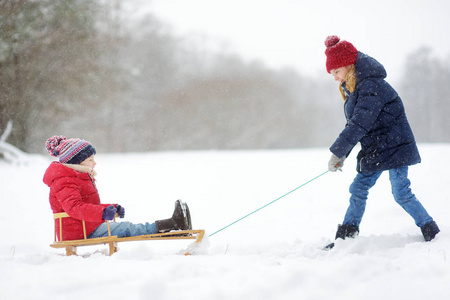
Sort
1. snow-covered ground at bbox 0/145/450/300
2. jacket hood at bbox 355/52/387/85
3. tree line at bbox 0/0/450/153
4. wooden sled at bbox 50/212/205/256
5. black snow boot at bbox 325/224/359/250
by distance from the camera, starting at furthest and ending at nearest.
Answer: tree line at bbox 0/0/450/153, black snow boot at bbox 325/224/359/250, jacket hood at bbox 355/52/387/85, wooden sled at bbox 50/212/205/256, snow-covered ground at bbox 0/145/450/300

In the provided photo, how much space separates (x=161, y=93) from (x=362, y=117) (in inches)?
655

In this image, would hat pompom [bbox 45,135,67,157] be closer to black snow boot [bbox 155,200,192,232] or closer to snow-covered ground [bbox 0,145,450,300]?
snow-covered ground [bbox 0,145,450,300]

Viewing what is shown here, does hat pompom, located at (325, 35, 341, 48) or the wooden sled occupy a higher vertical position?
hat pompom, located at (325, 35, 341, 48)

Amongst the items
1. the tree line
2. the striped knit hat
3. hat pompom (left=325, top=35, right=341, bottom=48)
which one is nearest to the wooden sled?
the striped knit hat

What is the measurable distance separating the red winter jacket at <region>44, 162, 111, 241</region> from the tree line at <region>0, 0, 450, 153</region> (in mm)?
9759

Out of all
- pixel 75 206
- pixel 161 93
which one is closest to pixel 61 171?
pixel 75 206

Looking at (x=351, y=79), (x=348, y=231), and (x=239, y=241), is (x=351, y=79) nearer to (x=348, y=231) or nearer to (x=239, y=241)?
(x=348, y=231)

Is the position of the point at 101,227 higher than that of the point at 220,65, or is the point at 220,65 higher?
the point at 220,65

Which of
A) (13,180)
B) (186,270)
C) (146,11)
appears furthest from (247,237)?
(146,11)

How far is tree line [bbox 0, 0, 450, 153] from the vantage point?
39.2ft

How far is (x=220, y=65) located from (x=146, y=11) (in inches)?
176

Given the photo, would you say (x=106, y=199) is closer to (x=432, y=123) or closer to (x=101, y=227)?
(x=101, y=227)

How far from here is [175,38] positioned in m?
19.4

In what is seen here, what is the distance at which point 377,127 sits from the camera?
287cm
